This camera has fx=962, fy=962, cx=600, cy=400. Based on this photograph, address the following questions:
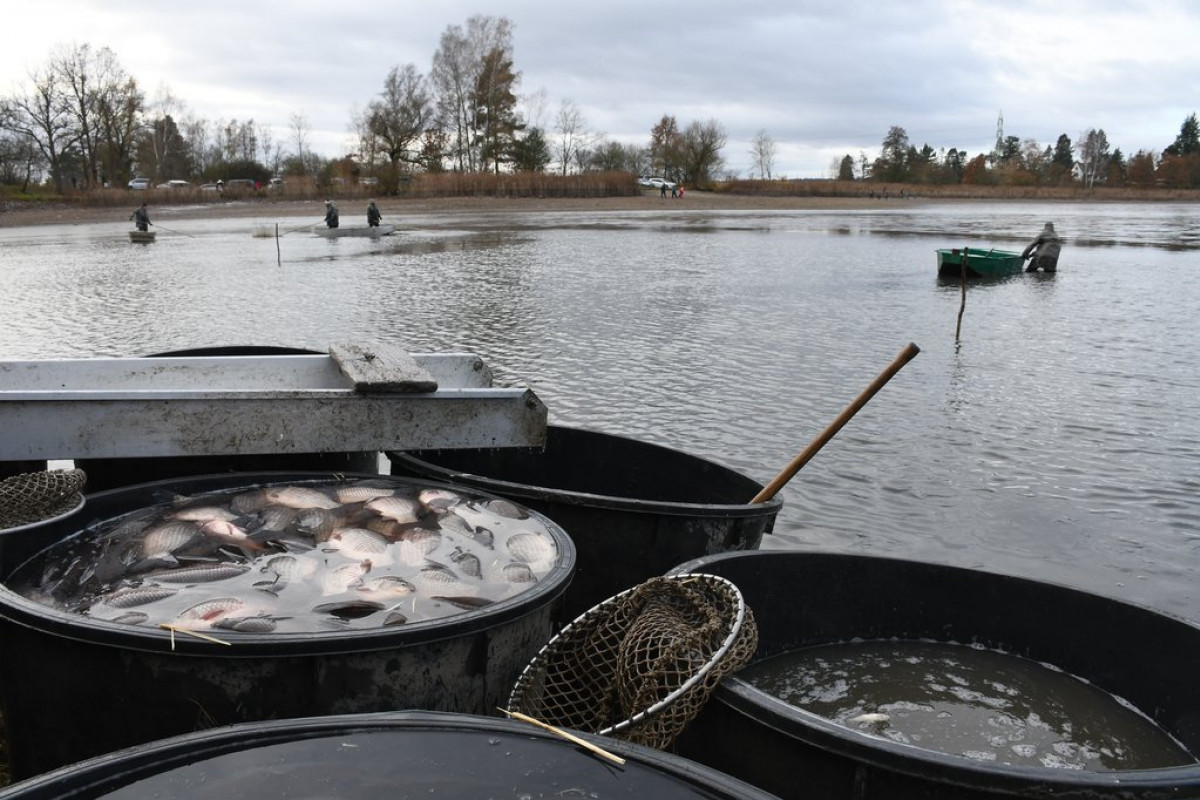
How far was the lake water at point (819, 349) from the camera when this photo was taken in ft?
27.1

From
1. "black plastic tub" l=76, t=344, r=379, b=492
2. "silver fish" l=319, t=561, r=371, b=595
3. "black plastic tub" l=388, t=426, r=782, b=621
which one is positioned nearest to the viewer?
"silver fish" l=319, t=561, r=371, b=595

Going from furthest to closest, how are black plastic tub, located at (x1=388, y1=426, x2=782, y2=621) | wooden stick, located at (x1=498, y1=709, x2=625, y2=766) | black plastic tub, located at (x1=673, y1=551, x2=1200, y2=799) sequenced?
black plastic tub, located at (x1=388, y1=426, x2=782, y2=621), black plastic tub, located at (x1=673, y1=551, x2=1200, y2=799), wooden stick, located at (x1=498, y1=709, x2=625, y2=766)

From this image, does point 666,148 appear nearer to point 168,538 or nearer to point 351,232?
point 351,232

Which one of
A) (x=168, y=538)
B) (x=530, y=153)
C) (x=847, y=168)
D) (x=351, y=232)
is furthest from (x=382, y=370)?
(x=847, y=168)

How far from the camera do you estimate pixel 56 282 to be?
2450 centimetres

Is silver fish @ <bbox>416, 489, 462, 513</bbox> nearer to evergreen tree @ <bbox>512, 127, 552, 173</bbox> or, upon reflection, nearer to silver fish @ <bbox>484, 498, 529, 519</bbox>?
silver fish @ <bbox>484, 498, 529, 519</bbox>

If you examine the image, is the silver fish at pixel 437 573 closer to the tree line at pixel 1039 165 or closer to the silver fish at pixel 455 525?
the silver fish at pixel 455 525

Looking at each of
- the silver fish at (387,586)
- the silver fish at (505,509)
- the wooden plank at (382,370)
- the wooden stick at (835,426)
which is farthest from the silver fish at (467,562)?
the wooden stick at (835,426)

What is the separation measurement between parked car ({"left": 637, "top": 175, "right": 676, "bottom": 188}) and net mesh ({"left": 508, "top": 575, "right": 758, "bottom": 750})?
86.6 meters

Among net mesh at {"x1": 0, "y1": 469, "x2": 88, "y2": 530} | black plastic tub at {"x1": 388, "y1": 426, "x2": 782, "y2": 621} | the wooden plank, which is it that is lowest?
black plastic tub at {"x1": 388, "y1": 426, "x2": 782, "y2": 621}

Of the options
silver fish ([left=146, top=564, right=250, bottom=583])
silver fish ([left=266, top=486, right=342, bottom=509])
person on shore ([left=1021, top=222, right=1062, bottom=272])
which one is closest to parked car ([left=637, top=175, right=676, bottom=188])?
person on shore ([left=1021, top=222, right=1062, bottom=272])

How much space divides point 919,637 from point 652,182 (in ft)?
318

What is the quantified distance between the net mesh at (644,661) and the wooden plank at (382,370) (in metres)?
1.83

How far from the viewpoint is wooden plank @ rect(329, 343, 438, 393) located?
5.02 metres
